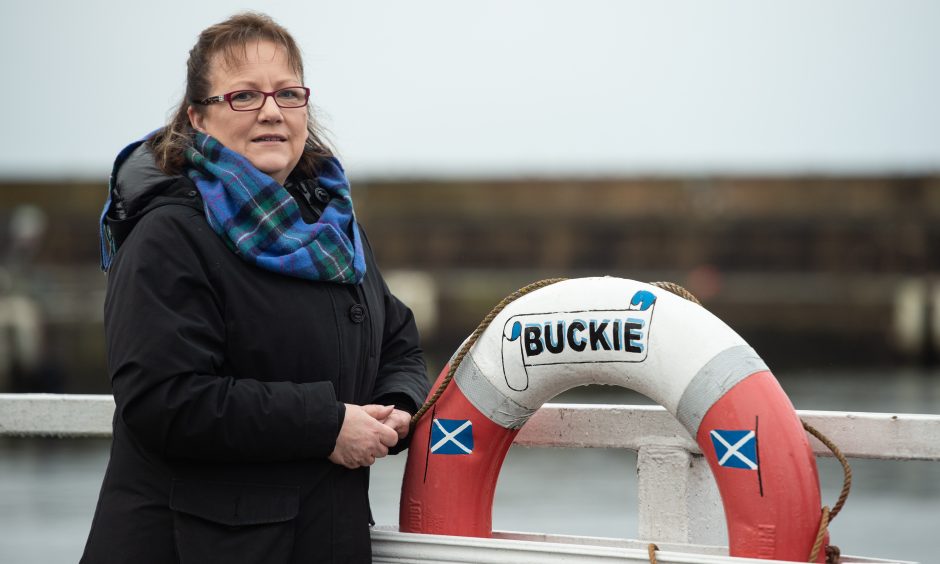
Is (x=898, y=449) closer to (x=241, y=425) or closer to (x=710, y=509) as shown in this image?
(x=710, y=509)

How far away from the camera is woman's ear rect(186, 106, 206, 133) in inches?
83.6

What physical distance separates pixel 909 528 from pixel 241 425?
7.08 metres

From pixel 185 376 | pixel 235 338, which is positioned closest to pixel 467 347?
pixel 235 338

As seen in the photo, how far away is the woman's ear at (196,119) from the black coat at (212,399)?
0.40ft

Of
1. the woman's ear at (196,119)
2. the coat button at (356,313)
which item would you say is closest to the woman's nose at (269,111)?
the woman's ear at (196,119)

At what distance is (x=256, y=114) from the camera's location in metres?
2.08

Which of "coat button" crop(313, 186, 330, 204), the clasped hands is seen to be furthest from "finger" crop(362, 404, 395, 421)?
"coat button" crop(313, 186, 330, 204)

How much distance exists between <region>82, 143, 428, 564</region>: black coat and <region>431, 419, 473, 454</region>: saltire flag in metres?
0.29

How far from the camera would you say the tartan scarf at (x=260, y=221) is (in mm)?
2004

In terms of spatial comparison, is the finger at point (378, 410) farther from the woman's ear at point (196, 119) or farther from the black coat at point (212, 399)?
the woman's ear at point (196, 119)

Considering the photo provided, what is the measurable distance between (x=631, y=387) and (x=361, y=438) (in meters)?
0.52

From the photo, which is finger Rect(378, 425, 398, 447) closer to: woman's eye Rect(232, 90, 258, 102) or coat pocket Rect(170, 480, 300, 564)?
coat pocket Rect(170, 480, 300, 564)

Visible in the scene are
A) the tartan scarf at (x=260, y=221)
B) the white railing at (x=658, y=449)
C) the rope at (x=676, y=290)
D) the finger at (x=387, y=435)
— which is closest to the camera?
the tartan scarf at (x=260, y=221)

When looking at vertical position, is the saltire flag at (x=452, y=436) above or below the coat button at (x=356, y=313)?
below
